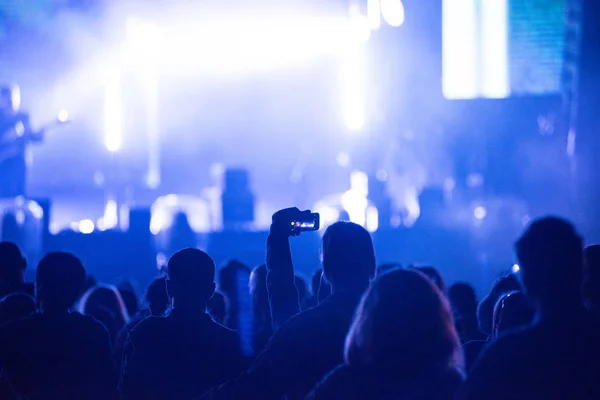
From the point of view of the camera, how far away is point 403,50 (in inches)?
708

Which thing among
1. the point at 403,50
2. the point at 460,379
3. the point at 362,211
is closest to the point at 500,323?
the point at 460,379

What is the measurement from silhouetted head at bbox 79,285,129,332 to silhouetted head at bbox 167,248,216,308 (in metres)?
1.51

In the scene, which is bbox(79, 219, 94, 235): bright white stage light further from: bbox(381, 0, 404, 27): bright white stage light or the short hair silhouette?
the short hair silhouette

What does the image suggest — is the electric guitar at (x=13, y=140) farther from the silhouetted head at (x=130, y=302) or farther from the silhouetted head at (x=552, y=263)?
the silhouetted head at (x=552, y=263)

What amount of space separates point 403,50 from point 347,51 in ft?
4.89

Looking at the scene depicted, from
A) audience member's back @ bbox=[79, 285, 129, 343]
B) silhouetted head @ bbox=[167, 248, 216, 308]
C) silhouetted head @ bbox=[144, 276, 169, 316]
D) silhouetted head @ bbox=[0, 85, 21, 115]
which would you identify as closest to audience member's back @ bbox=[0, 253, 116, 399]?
silhouetted head @ bbox=[167, 248, 216, 308]

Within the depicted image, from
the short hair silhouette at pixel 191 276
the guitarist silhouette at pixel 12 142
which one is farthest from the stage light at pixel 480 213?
the short hair silhouette at pixel 191 276

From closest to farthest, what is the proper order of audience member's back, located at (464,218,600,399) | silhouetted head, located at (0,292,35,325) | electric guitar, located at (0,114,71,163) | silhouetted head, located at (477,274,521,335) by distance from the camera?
audience member's back, located at (464,218,600,399)
silhouetted head, located at (0,292,35,325)
silhouetted head, located at (477,274,521,335)
electric guitar, located at (0,114,71,163)

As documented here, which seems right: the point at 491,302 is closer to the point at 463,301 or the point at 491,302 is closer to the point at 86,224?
the point at 463,301

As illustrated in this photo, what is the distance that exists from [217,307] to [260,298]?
14.3 inches

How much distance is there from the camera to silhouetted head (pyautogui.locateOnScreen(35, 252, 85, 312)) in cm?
306

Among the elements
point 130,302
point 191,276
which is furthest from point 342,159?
point 191,276

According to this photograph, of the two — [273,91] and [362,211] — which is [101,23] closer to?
[273,91]

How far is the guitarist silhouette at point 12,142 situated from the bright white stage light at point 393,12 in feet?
28.8
